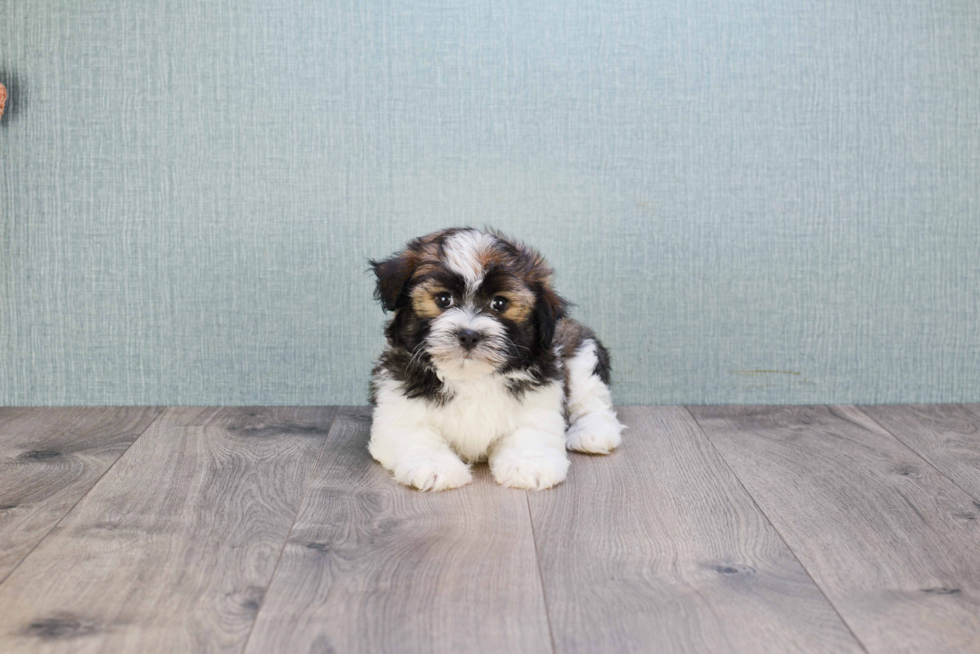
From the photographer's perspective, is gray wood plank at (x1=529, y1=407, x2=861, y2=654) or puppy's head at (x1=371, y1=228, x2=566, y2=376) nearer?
gray wood plank at (x1=529, y1=407, x2=861, y2=654)

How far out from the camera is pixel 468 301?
2.02 metres

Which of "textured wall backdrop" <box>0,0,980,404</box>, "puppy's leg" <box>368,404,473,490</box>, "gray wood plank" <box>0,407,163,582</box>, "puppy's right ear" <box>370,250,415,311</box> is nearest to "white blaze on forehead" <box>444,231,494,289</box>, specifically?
"puppy's right ear" <box>370,250,415,311</box>

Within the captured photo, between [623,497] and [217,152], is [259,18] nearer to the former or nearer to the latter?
[217,152]

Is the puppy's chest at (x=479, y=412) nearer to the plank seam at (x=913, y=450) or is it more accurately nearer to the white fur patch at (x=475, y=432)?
the white fur patch at (x=475, y=432)

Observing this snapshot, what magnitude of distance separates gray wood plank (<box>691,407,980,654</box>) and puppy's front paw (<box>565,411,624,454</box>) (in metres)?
0.32

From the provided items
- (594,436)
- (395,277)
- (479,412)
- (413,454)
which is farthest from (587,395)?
(395,277)

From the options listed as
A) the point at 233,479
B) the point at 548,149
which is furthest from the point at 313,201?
the point at 233,479

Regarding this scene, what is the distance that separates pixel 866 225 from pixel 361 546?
2.08 m

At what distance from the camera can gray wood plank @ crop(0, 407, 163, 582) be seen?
1.81 metres

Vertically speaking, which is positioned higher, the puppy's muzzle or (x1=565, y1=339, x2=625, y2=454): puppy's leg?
the puppy's muzzle

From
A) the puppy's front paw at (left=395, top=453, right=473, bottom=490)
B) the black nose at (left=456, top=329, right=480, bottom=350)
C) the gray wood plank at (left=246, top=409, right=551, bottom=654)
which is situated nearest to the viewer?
the gray wood plank at (left=246, top=409, right=551, bottom=654)

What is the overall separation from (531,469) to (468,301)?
1.45ft

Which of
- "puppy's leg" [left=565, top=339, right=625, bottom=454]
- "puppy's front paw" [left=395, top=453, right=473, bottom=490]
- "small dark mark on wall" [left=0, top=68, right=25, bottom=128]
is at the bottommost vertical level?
"puppy's front paw" [left=395, top=453, right=473, bottom=490]

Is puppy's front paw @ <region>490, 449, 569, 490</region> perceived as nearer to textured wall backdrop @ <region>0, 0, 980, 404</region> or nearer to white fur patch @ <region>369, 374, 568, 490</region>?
white fur patch @ <region>369, 374, 568, 490</region>
